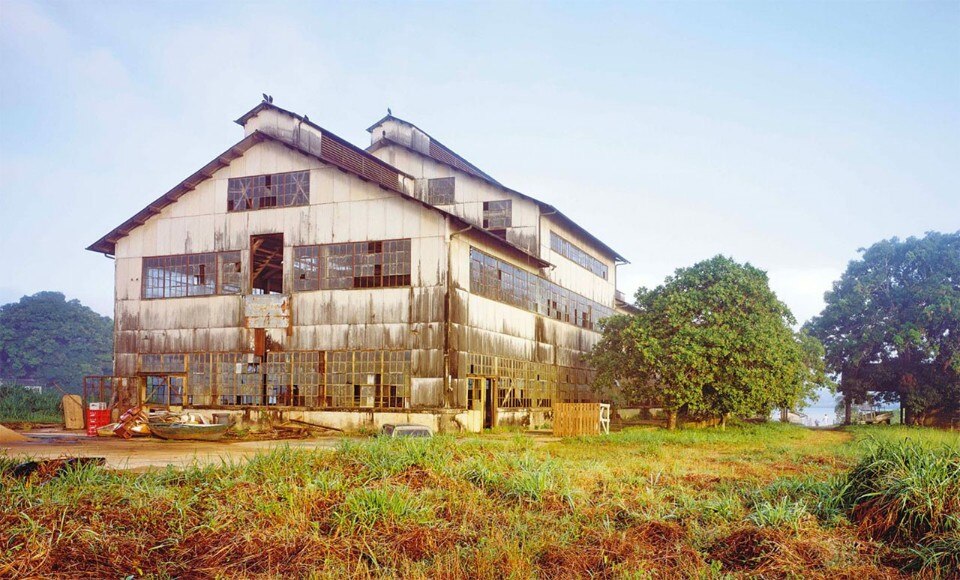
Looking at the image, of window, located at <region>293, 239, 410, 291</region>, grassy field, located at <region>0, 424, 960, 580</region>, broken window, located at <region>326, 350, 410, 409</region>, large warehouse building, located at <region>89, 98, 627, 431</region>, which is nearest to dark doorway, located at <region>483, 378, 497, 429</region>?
large warehouse building, located at <region>89, 98, 627, 431</region>

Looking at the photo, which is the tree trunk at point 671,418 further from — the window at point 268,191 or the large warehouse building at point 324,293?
the window at point 268,191

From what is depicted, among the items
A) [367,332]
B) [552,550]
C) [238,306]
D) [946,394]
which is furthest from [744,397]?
[552,550]

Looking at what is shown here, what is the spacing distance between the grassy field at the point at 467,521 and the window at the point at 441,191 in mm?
21853

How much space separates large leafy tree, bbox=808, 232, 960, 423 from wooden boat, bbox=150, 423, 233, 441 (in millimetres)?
33538

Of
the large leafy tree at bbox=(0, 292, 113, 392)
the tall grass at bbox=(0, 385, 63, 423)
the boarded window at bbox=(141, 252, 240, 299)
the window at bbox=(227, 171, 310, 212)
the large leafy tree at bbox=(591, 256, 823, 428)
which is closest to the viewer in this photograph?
the window at bbox=(227, 171, 310, 212)

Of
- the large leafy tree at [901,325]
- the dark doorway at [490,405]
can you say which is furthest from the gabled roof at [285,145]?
the large leafy tree at [901,325]

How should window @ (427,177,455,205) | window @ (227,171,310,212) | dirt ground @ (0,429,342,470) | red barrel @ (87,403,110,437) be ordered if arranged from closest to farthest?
dirt ground @ (0,429,342,470), red barrel @ (87,403,110,437), window @ (227,171,310,212), window @ (427,177,455,205)

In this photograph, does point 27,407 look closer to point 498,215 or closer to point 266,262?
point 266,262

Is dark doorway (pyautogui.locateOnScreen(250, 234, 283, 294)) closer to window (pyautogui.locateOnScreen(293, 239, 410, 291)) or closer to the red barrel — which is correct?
window (pyautogui.locateOnScreen(293, 239, 410, 291))

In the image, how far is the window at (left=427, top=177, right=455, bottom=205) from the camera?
33469 mm

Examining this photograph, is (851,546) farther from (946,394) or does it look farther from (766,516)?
(946,394)

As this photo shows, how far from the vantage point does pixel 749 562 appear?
28.0 feet

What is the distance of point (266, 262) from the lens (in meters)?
30.5

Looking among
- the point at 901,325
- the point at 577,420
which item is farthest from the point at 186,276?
the point at 901,325
